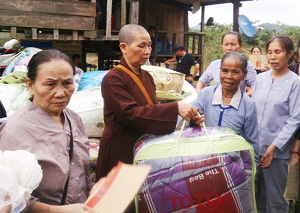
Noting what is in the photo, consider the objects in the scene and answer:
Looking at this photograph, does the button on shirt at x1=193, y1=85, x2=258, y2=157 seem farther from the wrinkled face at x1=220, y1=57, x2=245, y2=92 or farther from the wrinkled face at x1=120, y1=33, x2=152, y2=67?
the wrinkled face at x1=120, y1=33, x2=152, y2=67

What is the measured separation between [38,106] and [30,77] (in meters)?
0.14

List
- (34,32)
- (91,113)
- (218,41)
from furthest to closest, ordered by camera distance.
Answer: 1. (218,41)
2. (34,32)
3. (91,113)

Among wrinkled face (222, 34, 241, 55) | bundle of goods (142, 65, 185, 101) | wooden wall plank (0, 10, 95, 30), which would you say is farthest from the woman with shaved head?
wooden wall plank (0, 10, 95, 30)

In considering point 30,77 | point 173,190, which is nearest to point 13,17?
point 30,77

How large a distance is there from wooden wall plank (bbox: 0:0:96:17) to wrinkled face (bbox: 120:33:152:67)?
5.06m

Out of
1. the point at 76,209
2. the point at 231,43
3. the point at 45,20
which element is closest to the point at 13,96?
the point at 231,43

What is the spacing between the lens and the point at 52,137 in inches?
61.3

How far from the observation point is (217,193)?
162 cm

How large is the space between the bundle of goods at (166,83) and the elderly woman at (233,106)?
1.05 m

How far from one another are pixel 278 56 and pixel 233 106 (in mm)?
887

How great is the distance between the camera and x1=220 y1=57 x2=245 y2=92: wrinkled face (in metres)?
2.42

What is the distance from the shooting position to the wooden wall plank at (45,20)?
22.0ft

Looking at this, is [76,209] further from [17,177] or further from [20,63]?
[20,63]

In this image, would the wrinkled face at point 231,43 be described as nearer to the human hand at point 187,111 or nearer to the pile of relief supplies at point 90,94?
the pile of relief supplies at point 90,94
